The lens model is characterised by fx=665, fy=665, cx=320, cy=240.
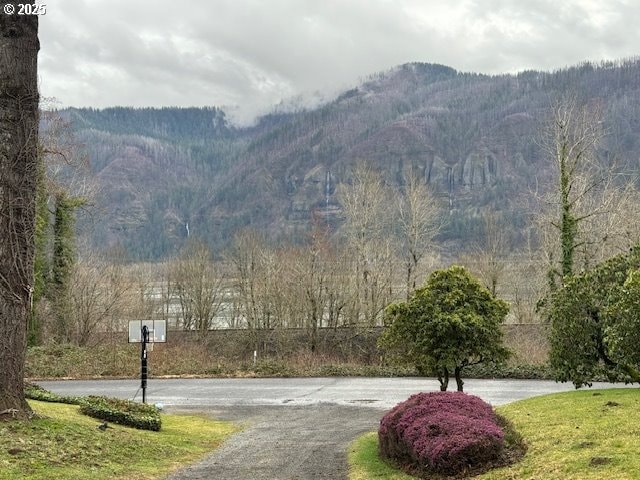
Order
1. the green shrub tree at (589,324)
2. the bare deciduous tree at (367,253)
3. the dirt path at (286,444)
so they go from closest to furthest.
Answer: the dirt path at (286,444) → the green shrub tree at (589,324) → the bare deciduous tree at (367,253)

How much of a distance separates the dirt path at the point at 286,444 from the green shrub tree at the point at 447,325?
226 cm

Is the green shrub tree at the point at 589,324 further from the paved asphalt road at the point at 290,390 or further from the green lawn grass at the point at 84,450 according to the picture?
the green lawn grass at the point at 84,450

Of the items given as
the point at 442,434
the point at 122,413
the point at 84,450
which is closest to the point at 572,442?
the point at 442,434

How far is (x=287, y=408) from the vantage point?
20750 mm

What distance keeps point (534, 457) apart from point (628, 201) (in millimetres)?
34788

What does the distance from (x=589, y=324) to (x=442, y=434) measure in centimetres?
567

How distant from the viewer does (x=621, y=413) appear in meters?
10.5

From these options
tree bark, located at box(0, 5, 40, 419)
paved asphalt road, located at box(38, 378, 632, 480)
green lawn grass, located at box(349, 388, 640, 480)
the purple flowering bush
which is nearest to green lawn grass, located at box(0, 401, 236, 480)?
paved asphalt road, located at box(38, 378, 632, 480)

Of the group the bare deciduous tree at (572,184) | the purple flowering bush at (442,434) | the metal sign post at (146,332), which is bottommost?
the purple flowering bush at (442,434)

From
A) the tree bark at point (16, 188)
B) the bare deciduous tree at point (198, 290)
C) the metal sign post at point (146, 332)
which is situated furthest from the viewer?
the bare deciduous tree at point (198, 290)

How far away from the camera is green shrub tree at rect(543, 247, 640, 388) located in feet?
45.0

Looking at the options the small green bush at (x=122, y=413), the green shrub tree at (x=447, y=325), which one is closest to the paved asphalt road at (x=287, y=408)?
the small green bush at (x=122, y=413)

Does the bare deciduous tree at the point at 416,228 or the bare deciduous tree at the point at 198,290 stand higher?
the bare deciduous tree at the point at 416,228

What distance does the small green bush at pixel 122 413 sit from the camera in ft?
48.2
